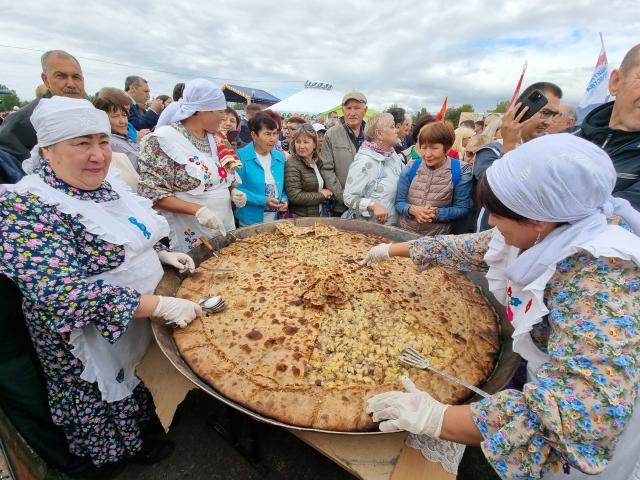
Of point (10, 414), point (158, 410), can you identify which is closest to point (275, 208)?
point (158, 410)

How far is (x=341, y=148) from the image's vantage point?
4.84m

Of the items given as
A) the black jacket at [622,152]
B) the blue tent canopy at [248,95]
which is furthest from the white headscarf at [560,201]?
the blue tent canopy at [248,95]

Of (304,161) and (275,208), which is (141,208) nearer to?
(275,208)

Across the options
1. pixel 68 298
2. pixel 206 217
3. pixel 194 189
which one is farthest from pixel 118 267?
pixel 194 189

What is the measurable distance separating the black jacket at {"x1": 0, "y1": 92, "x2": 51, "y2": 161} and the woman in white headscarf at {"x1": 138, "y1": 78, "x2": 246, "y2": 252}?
1.04m

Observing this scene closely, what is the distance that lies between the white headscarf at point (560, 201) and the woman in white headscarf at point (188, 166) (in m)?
2.59

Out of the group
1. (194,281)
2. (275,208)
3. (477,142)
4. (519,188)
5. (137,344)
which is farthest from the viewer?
(477,142)

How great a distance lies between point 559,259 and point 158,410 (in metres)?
2.33

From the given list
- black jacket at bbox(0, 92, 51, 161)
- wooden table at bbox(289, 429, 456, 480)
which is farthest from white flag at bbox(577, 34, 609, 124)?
black jacket at bbox(0, 92, 51, 161)

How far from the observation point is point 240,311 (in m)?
2.42

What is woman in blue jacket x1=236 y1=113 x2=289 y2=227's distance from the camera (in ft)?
13.7

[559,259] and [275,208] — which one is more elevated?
[559,259]

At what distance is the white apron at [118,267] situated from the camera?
188cm

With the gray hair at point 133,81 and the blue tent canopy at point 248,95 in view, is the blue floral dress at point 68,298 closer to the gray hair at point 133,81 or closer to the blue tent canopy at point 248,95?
the gray hair at point 133,81
